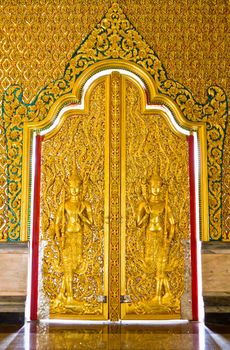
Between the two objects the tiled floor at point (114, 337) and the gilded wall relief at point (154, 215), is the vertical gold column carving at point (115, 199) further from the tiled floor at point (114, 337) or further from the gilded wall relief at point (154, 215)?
the tiled floor at point (114, 337)

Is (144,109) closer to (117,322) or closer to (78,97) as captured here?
(78,97)

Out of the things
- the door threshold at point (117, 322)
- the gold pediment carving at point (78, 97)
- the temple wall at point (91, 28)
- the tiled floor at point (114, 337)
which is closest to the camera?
the tiled floor at point (114, 337)

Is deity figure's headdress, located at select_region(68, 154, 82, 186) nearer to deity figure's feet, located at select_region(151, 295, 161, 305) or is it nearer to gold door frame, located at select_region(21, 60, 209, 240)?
gold door frame, located at select_region(21, 60, 209, 240)

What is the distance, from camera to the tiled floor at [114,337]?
3447 millimetres

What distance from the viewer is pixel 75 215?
4.71 meters

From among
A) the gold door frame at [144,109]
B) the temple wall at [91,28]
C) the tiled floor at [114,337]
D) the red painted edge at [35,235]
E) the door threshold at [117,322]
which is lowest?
the door threshold at [117,322]

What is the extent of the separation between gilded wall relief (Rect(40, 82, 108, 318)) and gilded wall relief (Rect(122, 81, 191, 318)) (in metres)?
0.30

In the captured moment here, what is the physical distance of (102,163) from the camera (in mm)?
4848

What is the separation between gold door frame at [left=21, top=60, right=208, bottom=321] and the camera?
4668 millimetres

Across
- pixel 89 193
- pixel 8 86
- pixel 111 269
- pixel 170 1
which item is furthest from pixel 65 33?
pixel 111 269

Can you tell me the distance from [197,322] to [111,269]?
1052 mm

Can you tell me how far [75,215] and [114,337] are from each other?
1.41 m

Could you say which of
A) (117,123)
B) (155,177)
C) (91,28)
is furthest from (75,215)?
(91,28)

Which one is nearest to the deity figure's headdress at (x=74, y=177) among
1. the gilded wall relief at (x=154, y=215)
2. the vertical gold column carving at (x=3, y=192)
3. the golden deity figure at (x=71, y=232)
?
the golden deity figure at (x=71, y=232)
